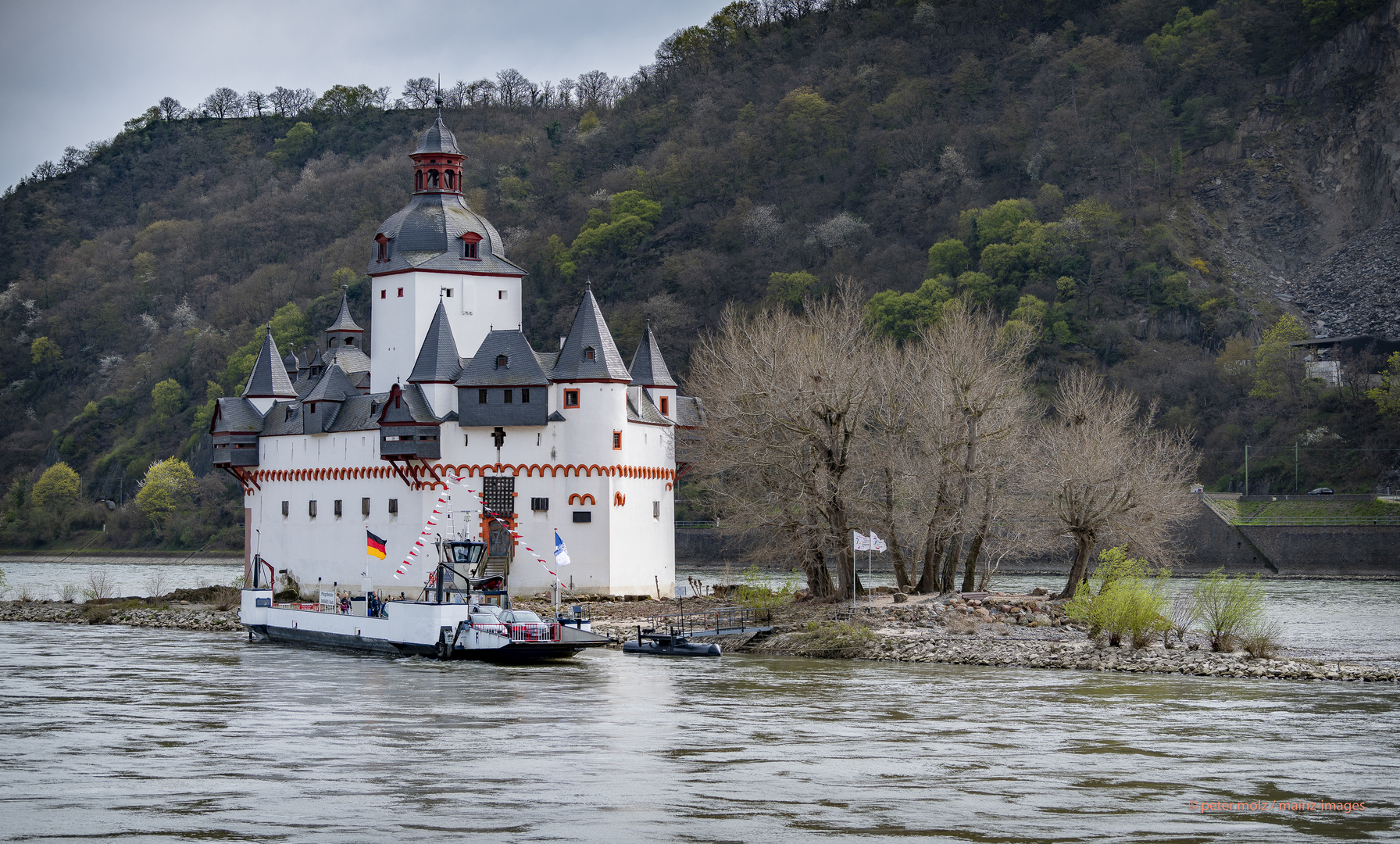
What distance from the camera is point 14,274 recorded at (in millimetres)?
188250

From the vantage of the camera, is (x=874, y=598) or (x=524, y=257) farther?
(x=524, y=257)

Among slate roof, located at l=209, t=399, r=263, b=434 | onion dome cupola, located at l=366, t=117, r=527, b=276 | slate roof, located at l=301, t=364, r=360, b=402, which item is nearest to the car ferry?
slate roof, located at l=301, t=364, r=360, b=402

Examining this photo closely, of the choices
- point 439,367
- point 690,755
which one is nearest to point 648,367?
point 439,367

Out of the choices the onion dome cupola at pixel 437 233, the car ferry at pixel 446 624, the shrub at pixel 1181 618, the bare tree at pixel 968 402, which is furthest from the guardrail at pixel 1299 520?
the car ferry at pixel 446 624

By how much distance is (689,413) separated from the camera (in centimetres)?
7306

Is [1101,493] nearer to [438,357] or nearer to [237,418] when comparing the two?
[438,357]

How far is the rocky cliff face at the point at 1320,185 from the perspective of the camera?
12694 centimetres

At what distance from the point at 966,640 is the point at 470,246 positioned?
105 ft

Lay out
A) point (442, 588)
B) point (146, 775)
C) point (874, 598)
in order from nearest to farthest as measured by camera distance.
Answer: point (146, 775), point (442, 588), point (874, 598)

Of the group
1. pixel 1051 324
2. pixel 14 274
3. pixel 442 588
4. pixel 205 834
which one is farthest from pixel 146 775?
pixel 14 274

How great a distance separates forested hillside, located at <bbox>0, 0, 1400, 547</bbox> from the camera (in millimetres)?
119000

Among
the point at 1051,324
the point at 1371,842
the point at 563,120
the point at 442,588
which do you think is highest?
the point at 563,120

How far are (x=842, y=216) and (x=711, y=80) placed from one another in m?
44.4

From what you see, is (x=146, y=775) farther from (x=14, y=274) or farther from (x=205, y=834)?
(x=14, y=274)
